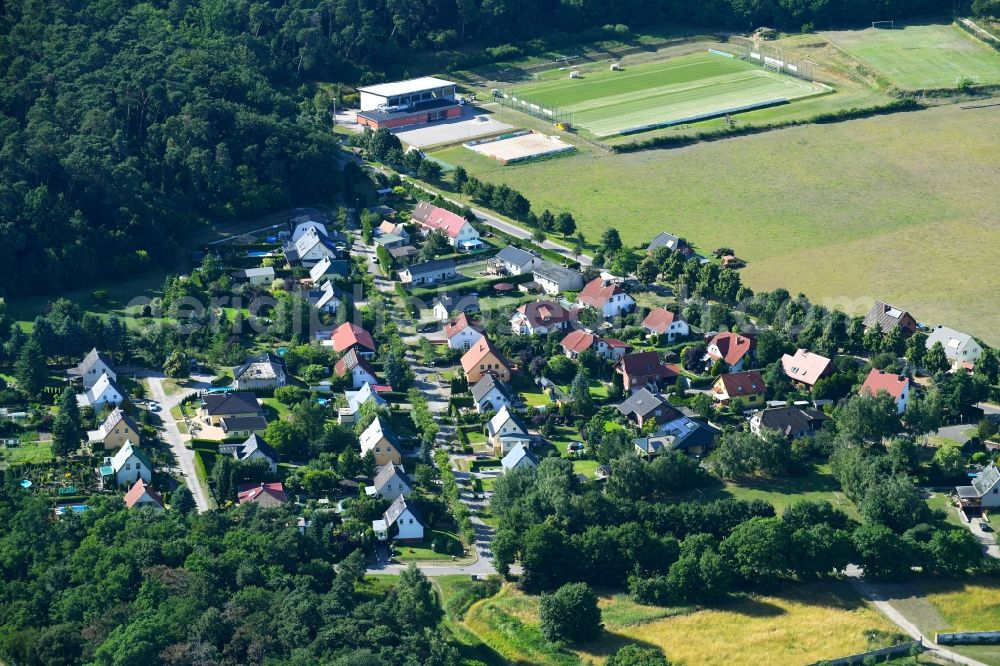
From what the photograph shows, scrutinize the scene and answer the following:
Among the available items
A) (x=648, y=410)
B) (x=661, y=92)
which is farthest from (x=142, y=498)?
(x=661, y=92)

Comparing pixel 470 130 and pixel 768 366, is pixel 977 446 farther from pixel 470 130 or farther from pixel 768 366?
pixel 470 130

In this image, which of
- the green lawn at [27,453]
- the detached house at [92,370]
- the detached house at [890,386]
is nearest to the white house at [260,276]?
the detached house at [92,370]

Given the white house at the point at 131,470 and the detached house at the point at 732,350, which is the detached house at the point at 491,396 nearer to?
the detached house at the point at 732,350

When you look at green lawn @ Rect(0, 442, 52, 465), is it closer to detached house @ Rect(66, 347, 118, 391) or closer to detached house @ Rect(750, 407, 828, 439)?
detached house @ Rect(66, 347, 118, 391)

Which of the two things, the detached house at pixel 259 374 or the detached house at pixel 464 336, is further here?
the detached house at pixel 464 336

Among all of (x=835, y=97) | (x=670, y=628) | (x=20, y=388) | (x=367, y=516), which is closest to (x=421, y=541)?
(x=367, y=516)

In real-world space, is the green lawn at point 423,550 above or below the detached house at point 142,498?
below
